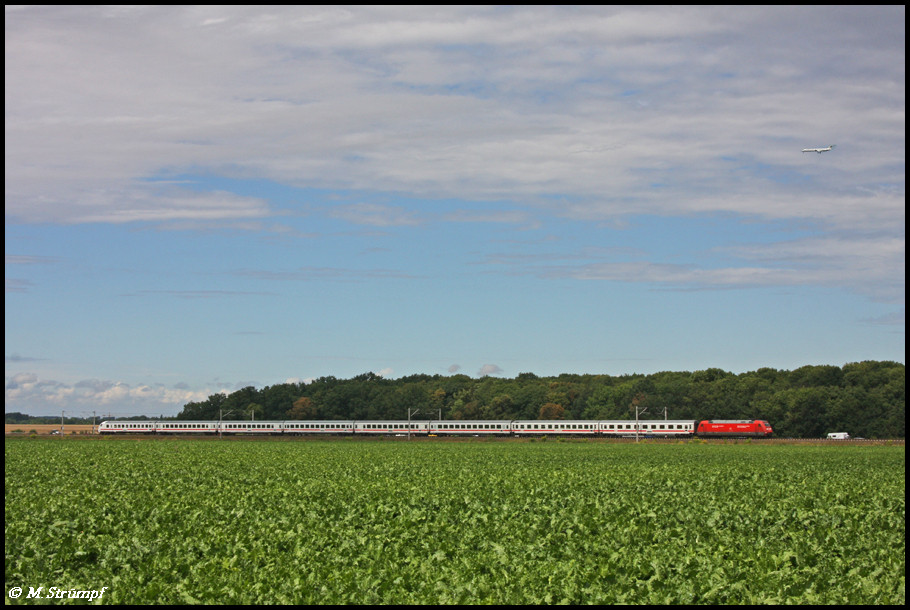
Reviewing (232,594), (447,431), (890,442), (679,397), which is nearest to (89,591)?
(232,594)

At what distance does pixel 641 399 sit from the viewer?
12206cm

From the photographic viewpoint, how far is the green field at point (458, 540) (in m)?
12.9

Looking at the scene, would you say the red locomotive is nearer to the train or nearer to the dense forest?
the train

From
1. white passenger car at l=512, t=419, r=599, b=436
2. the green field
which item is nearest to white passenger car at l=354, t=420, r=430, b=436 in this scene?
white passenger car at l=512, t=419, r=599, b=436

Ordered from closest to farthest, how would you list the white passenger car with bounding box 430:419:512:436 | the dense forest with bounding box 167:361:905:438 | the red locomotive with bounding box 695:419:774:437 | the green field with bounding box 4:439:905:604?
the green field with bounding box 4:439:905:604 → the red locomotive with bounding box 695:419:774:437 → the white passenger car with bounding box 430:419:512:436 → the dense forest with bounding box 167:361:905:438

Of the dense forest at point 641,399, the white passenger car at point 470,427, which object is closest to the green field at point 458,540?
the white passenger car at point 470,427

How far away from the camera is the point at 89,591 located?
13227mm

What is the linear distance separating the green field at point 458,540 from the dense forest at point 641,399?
81855mm

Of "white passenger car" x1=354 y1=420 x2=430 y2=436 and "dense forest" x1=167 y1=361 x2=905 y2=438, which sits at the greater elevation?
"dense forest" x1=167 y1=361 x2=905 y2=438

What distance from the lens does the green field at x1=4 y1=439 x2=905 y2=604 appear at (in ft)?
42.3

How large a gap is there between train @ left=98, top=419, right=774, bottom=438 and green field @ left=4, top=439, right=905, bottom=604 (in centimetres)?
6451

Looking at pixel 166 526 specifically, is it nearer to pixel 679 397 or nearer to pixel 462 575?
pixel 462 575

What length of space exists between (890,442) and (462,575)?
2960 inches

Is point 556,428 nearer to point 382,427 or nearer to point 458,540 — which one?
point 382,427
